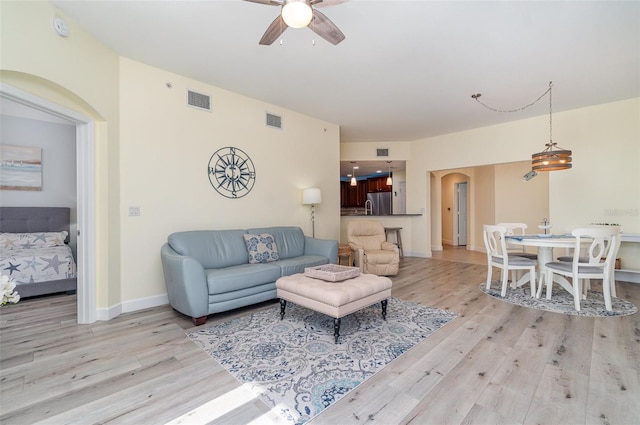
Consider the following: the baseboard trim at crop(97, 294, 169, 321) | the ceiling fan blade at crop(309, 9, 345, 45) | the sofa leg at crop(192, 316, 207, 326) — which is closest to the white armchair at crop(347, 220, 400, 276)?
the sofa leg at crop(192, 316, 207, 326)

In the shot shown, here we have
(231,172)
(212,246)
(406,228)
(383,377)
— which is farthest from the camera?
(406,228)

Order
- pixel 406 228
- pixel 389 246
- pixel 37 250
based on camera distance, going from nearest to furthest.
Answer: pixel 37 250 < pixel 389 246 < pixel 406 228

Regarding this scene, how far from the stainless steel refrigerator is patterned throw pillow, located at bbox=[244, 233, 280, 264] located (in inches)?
240

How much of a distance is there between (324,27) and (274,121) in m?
2.65

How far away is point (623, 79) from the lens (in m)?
3.61

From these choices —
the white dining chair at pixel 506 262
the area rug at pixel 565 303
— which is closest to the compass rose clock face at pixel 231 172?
the white dining chair at pixel 506 262

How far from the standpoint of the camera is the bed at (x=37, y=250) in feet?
11.7

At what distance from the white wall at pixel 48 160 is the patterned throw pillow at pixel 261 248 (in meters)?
3.24

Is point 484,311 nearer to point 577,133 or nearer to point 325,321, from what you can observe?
point 325,321

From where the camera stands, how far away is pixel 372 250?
5094 mm

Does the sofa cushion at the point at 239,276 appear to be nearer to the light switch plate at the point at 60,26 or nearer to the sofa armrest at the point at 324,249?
the sofa armrest at the point at 324,249

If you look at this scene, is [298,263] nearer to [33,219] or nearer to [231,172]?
[231,172]

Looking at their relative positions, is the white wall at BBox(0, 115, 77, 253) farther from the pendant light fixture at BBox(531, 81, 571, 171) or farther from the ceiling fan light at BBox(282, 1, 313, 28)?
the pendant light fixture at BBox(531, 81, 571, 171)

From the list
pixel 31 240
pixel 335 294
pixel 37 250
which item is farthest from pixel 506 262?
pixel 31 240
